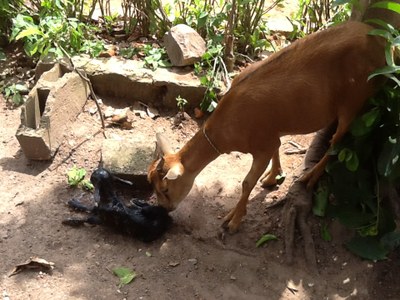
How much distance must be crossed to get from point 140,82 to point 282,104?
220cm

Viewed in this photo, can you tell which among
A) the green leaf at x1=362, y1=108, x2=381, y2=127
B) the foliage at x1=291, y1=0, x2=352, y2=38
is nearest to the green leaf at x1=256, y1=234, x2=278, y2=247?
the green leaf at x1=362, y1=108, x2=381, y2=127

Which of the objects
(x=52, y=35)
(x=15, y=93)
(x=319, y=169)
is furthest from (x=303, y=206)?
(x=15, y=93)

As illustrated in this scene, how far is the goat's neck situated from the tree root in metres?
0.84

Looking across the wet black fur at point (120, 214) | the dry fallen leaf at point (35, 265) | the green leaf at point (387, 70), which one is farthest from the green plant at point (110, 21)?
the green leaf at point (387, 70)

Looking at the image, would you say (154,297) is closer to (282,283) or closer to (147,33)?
(282,283)

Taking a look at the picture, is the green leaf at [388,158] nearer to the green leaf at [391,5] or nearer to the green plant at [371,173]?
the green plant at [371,173]

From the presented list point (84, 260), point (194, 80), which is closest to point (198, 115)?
point (194, 80)

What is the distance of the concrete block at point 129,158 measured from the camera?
17.5 feet

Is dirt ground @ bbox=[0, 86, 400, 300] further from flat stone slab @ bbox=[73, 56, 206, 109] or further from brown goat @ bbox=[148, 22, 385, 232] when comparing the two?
flat stone slab @ bbox=[73, 56, 206, 109]

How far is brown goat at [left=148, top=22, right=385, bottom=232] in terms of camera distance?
14.3 feet

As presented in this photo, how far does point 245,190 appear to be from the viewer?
4992mm

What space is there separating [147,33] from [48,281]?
145 inches

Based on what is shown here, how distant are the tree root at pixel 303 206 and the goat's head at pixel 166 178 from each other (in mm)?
931

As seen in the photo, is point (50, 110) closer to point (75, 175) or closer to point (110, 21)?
point (75, 175)
